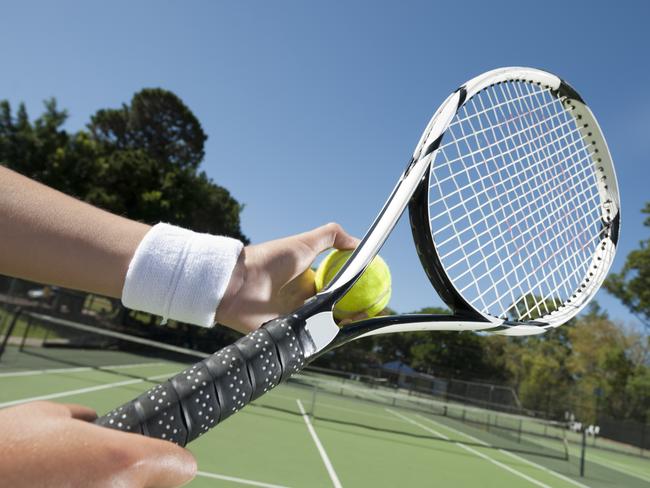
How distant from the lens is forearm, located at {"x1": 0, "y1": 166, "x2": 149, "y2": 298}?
3.29 feet

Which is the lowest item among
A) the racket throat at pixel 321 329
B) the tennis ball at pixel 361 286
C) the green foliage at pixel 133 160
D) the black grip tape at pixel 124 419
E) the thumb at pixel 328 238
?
the black grip tape at pixel 124 419

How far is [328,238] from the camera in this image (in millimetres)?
1494

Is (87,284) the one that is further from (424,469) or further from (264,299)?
(424,469)

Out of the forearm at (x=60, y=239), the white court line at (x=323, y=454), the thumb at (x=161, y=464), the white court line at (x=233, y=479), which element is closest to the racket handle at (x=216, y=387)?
the thumb at (x=161, y=464)

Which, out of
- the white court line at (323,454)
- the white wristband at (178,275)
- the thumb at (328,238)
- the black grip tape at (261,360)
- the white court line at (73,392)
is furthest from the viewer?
the white court line at (73,392)

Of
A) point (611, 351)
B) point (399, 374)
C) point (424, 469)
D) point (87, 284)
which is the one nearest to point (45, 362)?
point (424, 469)

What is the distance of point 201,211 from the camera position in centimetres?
2392

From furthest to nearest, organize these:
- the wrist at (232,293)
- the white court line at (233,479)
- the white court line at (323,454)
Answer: the white court line at (323,454)
the white court line at (233,479)
the wrist at (232,293)

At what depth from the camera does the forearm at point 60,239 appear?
1.00 meters

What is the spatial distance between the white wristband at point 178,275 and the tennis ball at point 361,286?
47cm

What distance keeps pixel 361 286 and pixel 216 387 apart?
0.71 metres

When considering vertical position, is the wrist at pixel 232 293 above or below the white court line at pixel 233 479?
above

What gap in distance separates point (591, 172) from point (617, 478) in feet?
23.3

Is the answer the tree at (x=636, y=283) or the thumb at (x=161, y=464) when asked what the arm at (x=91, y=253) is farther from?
the tree at (x=636, y=283)
